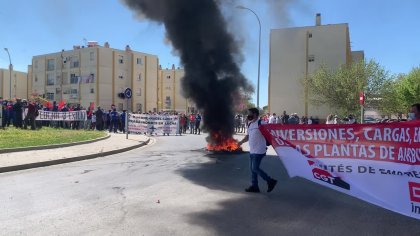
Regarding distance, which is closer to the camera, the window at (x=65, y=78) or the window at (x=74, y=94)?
the window at (x=74, y=94)

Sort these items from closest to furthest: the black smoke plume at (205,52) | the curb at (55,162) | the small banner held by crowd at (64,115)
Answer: the curb at (55,162)
the black smoke plume at (205,52)
the small banner held by crowd at (64,115)

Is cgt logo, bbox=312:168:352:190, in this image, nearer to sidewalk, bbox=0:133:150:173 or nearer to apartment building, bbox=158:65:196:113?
sidewalk, bbox=0:133:150:173

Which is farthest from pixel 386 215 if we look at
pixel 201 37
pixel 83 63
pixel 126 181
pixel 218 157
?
pixel 83 63

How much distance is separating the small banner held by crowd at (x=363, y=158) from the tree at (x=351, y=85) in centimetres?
3242

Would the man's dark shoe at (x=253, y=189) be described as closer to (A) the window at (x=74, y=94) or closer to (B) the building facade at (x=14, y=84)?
(A) the window at (x=74, y=94)

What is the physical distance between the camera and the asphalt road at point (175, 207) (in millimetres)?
5082

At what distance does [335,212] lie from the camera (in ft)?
19.5

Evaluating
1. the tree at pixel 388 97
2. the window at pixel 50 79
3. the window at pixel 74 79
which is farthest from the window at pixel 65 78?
the tree at pixel 388 97

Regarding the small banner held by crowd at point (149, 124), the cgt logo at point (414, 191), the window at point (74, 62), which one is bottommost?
the cgt logo at point (414, 191)

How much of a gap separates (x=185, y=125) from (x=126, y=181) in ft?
68.8

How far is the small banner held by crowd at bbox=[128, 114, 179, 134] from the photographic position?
25.4 metres

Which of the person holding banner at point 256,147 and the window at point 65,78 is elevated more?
the window at point 65,78

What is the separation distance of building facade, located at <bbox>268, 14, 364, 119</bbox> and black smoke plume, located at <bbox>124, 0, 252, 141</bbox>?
31.2 metres

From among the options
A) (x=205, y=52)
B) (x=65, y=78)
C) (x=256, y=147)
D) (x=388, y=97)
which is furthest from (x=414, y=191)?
(x=65, y=78)
